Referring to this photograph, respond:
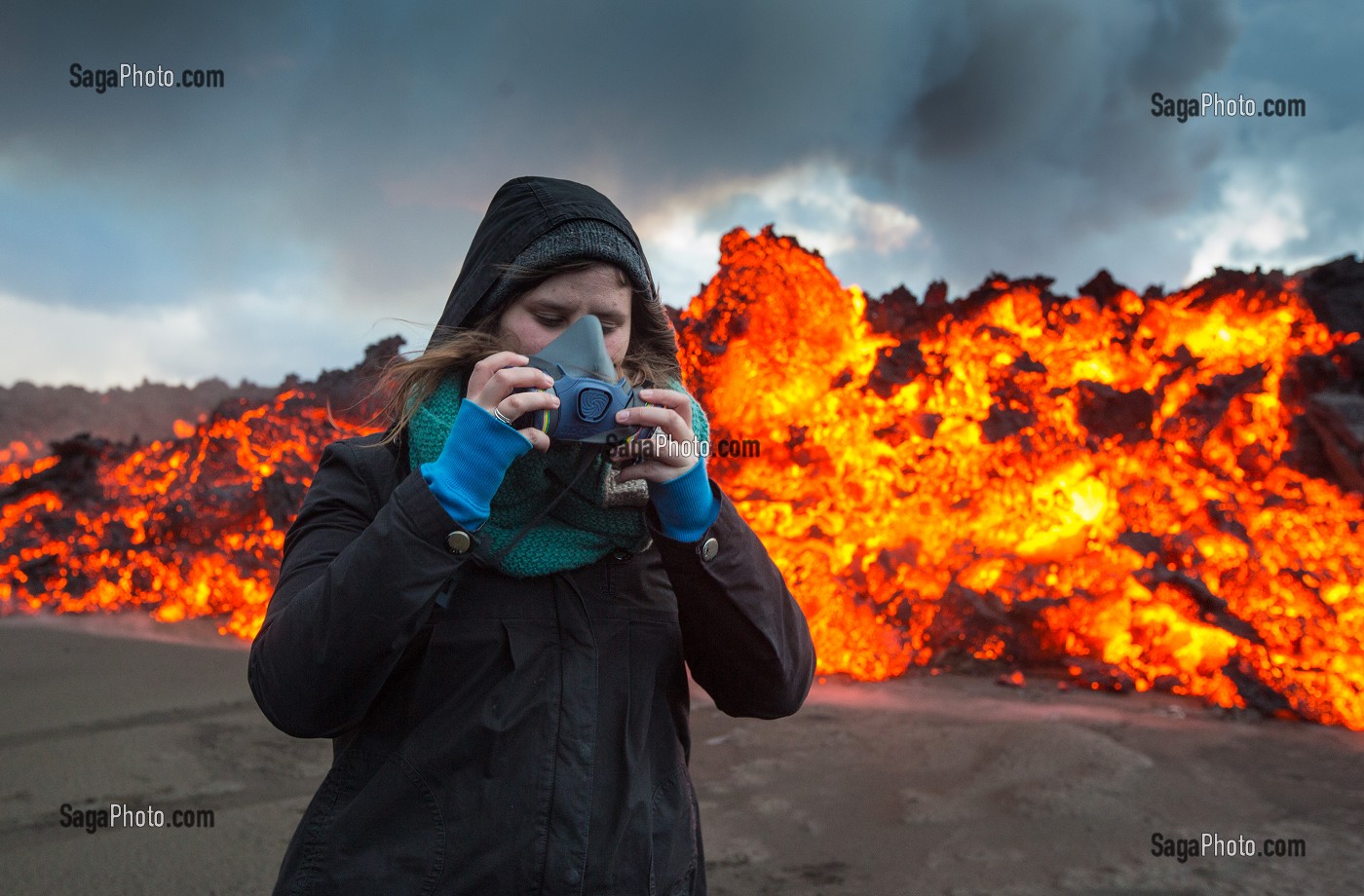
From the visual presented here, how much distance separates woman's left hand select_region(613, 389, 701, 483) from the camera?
4.61ft

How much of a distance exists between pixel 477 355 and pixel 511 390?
268 millimetres

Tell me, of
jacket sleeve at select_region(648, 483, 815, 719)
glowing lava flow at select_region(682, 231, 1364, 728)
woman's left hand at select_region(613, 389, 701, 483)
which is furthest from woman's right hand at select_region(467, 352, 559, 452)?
glowing lava flow at select_region(682, 231, 1364, 728)

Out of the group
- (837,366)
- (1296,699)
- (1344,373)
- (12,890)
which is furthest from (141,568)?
(1344,373)

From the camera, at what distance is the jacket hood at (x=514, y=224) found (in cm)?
159

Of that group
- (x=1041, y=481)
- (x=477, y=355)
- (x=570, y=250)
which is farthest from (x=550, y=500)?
(x=1041, y=481)

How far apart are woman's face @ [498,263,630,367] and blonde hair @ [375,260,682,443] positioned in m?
0.01

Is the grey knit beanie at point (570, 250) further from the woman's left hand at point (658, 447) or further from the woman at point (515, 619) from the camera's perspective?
the woman's left hand at point (658, 447)

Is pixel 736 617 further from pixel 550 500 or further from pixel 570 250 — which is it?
pixel 570 250

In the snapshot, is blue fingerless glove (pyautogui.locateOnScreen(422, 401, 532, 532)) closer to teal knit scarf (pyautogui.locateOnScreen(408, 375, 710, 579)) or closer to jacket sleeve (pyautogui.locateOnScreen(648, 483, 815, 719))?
teal knit scarf (pyautogui.locateOnScreen(408, 375, 710, 579))

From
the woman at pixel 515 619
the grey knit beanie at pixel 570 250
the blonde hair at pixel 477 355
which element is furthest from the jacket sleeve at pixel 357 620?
the grey knit beanie at pixel 570 250

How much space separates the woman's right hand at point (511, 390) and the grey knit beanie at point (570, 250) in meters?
0.27

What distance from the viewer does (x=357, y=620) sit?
1.26 m

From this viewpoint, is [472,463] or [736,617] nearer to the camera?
[472,463]

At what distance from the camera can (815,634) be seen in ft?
20.8
